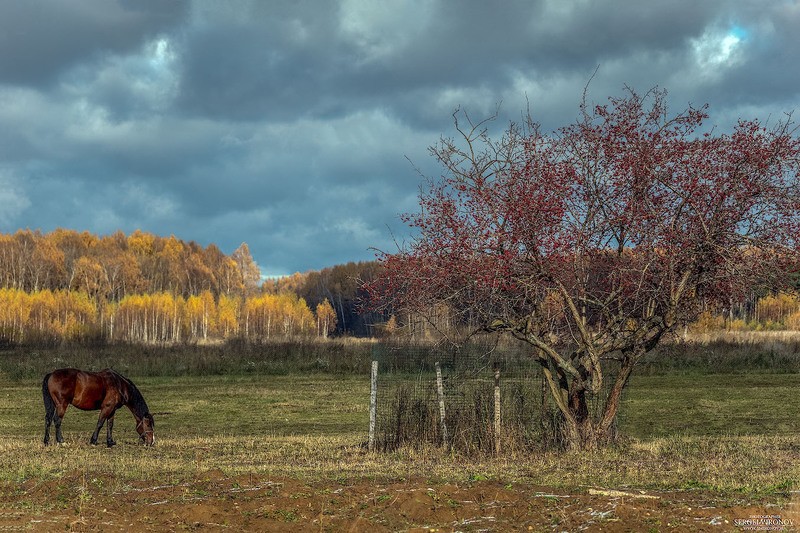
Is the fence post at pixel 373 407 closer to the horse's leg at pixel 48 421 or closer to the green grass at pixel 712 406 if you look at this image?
the green grass at pixel 712 406

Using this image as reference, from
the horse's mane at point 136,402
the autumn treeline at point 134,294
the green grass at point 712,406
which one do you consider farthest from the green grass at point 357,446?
the autumn treeline at point 134,294

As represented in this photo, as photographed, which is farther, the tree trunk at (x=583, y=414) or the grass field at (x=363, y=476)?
the tree trunk at (x=583, y=414)

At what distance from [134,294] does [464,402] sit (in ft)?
453

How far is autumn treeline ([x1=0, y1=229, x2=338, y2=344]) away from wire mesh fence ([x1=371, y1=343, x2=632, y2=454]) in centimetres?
8338

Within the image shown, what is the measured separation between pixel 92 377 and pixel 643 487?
14078 millimetres

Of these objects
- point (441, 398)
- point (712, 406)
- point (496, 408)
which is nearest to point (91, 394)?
point (441, 398)

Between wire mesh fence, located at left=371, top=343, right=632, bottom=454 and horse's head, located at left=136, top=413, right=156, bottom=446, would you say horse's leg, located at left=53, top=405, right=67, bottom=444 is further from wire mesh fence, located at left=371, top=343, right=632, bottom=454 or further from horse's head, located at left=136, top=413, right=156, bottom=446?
wire mesh fence, located at left=371, top=343, right=632, bottom=454

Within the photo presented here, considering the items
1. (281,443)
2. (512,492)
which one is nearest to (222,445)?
(281,443)

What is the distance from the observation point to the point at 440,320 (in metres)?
15.9

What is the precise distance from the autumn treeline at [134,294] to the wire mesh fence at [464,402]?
83379 mm

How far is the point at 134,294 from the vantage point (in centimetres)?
14625

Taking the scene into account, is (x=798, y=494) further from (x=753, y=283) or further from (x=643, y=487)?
(x=753, y=283)

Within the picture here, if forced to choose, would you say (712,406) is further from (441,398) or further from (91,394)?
(91,394)

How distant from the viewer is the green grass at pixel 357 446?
13.1 meters
